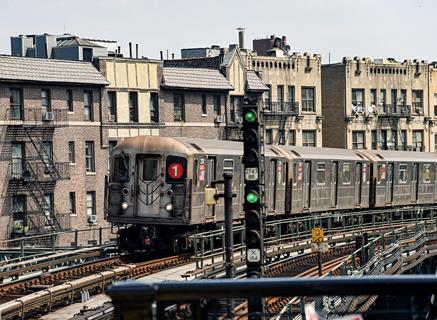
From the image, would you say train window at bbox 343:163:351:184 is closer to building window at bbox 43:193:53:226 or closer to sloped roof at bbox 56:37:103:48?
building window at bbox 43:193:53:226

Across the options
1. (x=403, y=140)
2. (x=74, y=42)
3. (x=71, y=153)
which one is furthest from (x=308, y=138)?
(x=71, y=153)

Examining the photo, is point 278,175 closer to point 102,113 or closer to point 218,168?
point 218,168

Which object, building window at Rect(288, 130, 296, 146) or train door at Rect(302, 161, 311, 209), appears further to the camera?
building window at Rect(288, 130, 296, 146)

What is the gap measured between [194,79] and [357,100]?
56.3ft

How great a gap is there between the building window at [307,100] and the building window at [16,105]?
897 inches

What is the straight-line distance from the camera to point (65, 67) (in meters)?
48.9

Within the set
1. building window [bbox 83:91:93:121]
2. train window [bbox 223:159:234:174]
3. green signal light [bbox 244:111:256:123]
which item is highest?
building window [bbox 83:91:93:121]

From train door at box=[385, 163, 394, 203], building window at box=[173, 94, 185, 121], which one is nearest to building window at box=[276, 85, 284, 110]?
building window at box=[173, 94, 185, 121]

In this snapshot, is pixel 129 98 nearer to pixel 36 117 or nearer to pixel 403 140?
pixel 36 117

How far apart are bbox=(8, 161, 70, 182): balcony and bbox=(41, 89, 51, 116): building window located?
2326 mm

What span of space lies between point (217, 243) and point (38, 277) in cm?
912

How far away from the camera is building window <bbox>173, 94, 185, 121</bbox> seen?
54.4 m

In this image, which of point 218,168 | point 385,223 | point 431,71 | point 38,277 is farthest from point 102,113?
point 431,71

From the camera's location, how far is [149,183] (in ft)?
107
